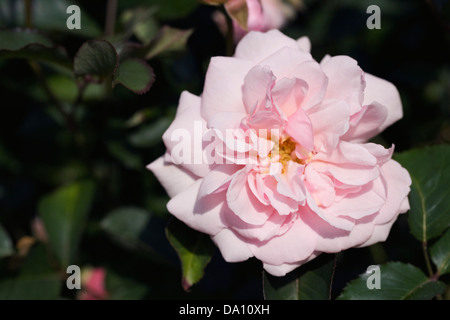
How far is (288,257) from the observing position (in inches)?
30.0

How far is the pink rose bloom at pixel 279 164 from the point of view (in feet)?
2.52

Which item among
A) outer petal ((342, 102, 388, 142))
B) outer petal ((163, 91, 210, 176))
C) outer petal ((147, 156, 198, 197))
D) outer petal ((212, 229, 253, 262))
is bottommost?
outer petal ((212, 229, 253, 262))

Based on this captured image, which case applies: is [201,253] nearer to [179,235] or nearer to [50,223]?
[179,235]

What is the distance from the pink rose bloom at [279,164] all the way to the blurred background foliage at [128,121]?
187mm

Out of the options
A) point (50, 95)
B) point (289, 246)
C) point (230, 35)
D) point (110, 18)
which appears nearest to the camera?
point (289, 246)

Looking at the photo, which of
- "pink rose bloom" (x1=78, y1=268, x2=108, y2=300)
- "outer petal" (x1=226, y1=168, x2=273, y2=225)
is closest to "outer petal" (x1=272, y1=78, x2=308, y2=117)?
"outer petal" (x1=226, y1=168, x2=273, y2=225)

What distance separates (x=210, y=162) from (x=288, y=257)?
0.20 meters

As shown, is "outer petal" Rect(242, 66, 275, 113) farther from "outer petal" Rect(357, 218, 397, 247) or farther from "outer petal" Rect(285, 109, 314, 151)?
"outer petal" Rect(357, 218, 397, 247)

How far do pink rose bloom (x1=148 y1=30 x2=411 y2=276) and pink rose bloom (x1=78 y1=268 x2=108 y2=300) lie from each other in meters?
0.52

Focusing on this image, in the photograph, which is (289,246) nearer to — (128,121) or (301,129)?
(301,129)

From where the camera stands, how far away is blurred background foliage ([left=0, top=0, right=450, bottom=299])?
110 centimetres

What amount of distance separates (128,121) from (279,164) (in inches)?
19.2

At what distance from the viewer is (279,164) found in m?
0.84

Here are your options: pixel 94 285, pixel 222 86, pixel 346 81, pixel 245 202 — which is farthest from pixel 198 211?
pixel 94 285
